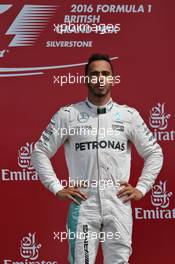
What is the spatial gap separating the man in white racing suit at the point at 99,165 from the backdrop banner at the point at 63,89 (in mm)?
648

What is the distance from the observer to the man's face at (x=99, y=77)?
253 cm

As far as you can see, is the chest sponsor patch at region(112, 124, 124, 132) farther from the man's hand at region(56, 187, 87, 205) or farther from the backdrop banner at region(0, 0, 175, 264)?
the backdrop banner at region(0, 0, 175, 264)

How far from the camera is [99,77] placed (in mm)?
2529

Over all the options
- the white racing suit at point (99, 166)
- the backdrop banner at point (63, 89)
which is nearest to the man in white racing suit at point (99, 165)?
the white racing suit at point (99, 166)

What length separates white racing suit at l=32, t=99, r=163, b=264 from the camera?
246 cm

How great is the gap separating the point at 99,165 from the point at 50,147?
0.26 m

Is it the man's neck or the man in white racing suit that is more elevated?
the man's neck

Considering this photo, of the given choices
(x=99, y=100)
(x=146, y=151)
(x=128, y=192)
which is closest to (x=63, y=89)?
(x=99, y=100)

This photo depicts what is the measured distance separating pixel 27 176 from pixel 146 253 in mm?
813

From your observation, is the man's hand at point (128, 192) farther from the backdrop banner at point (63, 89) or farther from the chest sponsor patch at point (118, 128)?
the backdrop banner at point (63, 89)

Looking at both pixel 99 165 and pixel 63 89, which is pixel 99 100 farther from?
pixel 63 89

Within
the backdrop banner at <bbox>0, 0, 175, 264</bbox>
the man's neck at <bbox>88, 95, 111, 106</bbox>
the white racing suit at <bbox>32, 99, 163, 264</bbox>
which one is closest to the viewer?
the white racing suit at <bbox>32, 99, 163, 264</bbox>

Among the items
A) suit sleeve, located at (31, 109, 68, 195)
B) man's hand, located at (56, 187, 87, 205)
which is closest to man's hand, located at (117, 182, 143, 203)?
man's hand, located at (56, 187, 87, 205)

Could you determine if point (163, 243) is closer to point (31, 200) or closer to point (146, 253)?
point (146, 253)
